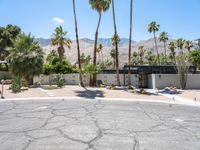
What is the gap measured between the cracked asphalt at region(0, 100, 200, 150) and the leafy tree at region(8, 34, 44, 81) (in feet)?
66.0

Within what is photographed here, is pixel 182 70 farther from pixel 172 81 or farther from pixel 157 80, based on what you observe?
pixel 157 80

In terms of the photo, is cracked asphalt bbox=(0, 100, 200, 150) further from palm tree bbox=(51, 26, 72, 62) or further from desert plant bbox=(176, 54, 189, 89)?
palm tree bbox=(51, 26, 72, 62)

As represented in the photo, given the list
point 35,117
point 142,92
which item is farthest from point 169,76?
point 35,117

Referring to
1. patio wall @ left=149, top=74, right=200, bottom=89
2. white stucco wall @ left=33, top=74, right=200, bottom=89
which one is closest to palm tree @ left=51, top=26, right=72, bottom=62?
white stucco wall @ left=33, top=74, right=200, bottom=89

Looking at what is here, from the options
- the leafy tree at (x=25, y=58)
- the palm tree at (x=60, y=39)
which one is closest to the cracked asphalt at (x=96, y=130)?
the leafy tree at (x=25, y=58)

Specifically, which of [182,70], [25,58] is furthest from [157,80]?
[25,58]

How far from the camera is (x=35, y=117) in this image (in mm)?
16719

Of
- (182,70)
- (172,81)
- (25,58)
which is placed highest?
(25,58)

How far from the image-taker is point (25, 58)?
3844 centimetres

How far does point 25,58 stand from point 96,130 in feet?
89.7

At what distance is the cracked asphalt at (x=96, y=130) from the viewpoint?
1090 centimetres

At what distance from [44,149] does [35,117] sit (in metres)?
6.72

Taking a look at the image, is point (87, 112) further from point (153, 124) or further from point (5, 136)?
point (5, 136)

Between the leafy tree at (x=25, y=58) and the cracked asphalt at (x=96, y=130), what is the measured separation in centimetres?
2012
